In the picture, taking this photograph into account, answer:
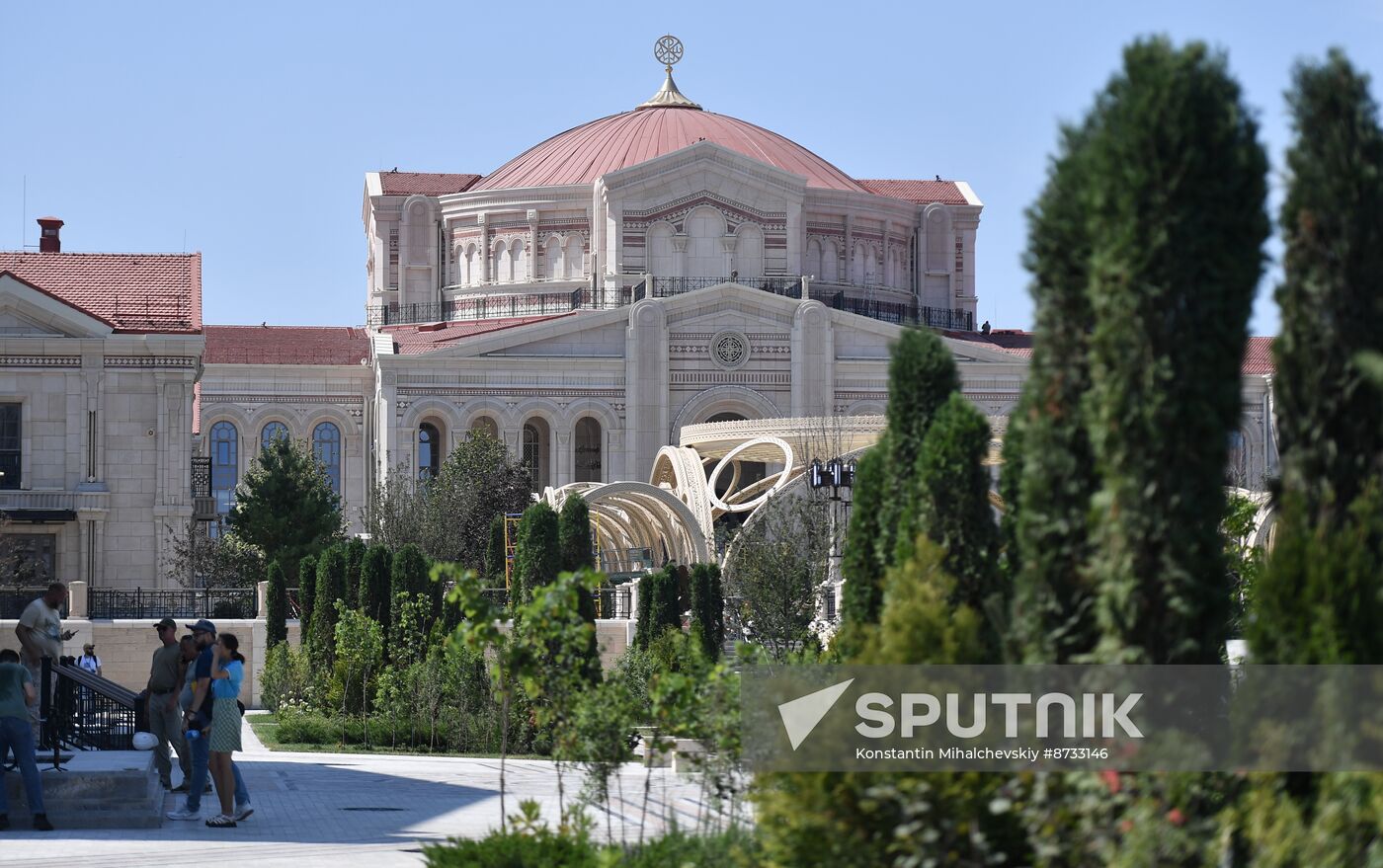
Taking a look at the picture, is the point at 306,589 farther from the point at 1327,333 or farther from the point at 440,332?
the point at 1327,333

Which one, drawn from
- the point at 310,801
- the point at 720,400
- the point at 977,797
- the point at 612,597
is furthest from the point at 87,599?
the point at 977,797

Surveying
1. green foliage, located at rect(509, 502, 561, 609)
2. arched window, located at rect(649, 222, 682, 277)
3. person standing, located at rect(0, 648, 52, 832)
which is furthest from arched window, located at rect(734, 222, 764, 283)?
person standing, located at rect(0, 648, 52, 832)

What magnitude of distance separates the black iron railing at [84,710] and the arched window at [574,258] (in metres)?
55.8

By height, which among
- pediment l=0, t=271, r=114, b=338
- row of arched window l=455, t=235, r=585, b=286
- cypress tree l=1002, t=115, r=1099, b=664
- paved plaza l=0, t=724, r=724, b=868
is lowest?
paved plaza l=0, t=724, r=724, b=868

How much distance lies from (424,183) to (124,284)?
30.5m

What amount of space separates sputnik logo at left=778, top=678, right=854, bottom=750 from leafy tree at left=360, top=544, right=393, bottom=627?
80.4 ft

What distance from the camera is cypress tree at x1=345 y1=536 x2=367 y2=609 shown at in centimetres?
3747

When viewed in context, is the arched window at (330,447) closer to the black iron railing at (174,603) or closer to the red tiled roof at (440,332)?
the red tiled roof at (440,332)

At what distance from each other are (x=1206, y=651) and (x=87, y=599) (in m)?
37.2

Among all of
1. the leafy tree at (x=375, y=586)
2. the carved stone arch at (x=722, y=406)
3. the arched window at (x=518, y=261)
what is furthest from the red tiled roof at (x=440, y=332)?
the leafy tree at (x=375, y=586)

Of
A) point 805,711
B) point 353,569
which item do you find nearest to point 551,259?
point 353,569

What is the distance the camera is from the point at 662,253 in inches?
3007

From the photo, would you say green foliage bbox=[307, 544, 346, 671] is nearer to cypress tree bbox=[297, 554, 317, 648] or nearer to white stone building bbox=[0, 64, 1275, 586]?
cypress tree bbox=[297, 554, 317, 648]

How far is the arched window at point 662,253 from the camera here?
3000 inches
